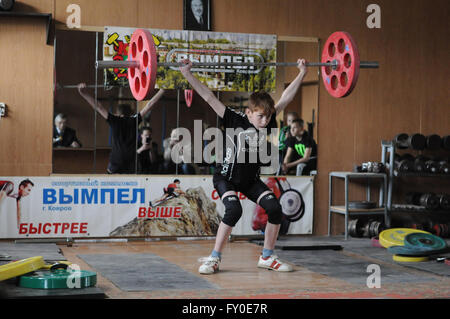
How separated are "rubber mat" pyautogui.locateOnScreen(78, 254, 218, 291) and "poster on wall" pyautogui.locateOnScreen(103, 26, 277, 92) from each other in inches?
66.6

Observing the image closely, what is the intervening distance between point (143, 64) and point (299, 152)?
2557mm

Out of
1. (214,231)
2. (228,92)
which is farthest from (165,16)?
(214,231)

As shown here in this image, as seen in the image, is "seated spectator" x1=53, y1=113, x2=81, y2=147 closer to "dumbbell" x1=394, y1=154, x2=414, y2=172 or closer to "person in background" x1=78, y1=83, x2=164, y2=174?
"person in background" x1=78, y1=83, x2=164, y2=174

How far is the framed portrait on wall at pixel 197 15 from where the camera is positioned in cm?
581

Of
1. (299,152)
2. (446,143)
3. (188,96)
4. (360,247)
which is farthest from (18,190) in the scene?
(446,143)

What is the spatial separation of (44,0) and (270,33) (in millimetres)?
2057

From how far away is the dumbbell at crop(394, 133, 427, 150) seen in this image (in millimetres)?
6172

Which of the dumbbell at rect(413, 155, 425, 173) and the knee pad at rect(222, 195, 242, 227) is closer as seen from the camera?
the knee pad at rect(222, 195, 242, 227)

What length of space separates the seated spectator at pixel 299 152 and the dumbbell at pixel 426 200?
1.06 m

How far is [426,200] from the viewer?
6.14 m

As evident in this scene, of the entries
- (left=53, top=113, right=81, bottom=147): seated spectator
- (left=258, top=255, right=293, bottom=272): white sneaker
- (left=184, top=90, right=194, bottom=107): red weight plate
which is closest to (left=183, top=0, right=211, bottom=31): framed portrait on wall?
(left=184, top=90, right=194, bottom=107): red weight plate

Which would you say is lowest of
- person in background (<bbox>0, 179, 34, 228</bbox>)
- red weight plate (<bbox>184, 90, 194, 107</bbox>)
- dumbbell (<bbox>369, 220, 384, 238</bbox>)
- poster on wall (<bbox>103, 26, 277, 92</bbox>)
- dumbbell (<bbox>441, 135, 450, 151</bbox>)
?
dumbbell (<bbox>369, 220, 384, 238</bbox>)

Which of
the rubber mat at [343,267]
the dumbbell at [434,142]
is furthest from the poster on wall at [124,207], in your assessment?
the dumbbell at [434,142]

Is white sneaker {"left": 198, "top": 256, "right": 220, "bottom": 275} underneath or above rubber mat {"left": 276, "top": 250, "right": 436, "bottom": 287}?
above
